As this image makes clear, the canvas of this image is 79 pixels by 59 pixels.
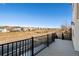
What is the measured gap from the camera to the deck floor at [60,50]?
5365 millimetres

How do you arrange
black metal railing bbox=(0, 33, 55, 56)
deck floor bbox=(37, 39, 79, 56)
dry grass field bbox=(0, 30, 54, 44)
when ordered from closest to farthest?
black metal railing bbox=(0, 33, 55, 56), dry grass field bbox=(0, 30, 54, 44), deck floor bbox=(37, 39, 79, 56)

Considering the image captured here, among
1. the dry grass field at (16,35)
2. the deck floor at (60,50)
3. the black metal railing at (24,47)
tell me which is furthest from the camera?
the deck floor at (60,50)

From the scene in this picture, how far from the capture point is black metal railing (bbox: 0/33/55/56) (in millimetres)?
4438

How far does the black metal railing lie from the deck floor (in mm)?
239

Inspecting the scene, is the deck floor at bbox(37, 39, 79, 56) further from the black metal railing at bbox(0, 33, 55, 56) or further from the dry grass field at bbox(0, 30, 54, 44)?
the dry grass field at bbox(0, 30, 54, 44)

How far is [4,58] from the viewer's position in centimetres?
454

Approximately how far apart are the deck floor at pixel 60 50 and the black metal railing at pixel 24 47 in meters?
0.24

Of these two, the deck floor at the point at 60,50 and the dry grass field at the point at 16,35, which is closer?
the dry grass field at the point at 16,35

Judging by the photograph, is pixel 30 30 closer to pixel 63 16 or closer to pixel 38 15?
pixel 38 15

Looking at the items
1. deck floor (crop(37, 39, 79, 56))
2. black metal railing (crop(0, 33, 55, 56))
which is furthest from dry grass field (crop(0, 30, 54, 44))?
deck floor (crop(37, 39, 79, 56))

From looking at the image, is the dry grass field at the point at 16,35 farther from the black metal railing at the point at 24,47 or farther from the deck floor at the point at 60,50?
the deck floor at the point at 60,50

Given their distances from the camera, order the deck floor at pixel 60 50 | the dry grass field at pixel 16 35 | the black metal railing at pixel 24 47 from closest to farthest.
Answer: the black metal railing at pixel 24 47, the dry grass field at pixel 16 35, the deck floor at pixel 60 50

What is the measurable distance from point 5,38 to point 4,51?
0.69 meters

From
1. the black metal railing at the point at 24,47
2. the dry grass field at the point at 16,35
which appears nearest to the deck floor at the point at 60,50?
the black metal railing at the point at 24,47
